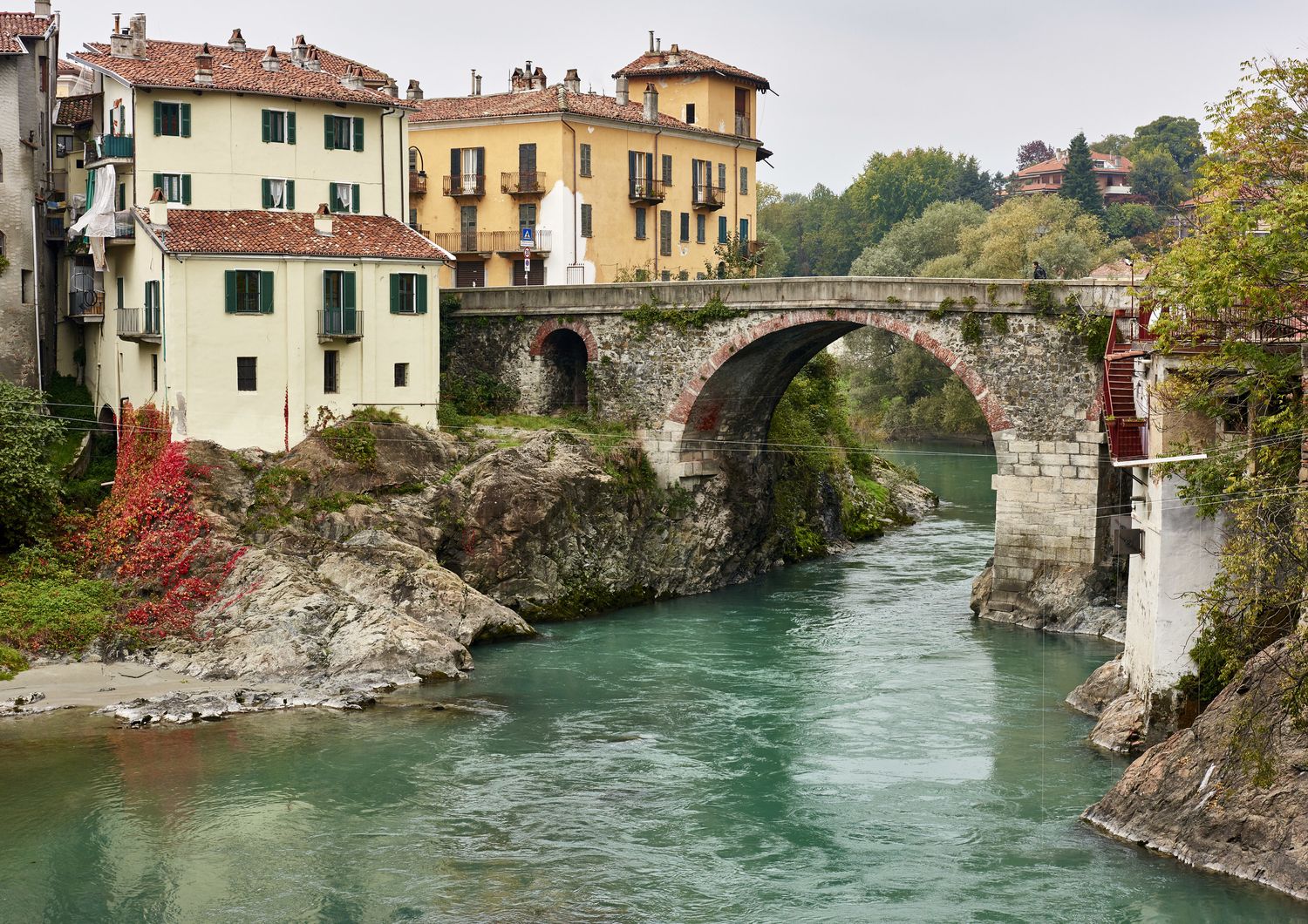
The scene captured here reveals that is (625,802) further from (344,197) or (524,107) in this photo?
(524,107)

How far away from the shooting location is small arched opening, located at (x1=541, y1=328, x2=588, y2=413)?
1928 inches

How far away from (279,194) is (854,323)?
15.4 metres

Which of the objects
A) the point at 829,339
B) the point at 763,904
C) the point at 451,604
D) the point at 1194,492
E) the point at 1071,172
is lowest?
the point at 763,904

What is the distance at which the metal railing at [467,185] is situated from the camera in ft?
178

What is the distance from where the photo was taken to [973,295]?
41156mm

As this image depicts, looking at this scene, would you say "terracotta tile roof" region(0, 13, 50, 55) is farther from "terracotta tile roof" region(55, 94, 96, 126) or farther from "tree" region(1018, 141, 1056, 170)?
"tree" region(1018, 141, 1056, 170)

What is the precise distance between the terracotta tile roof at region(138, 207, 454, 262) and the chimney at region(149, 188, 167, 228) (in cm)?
21

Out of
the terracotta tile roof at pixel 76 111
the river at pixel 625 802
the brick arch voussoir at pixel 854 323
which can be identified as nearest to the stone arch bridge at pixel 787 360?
the brick arch voussoir at pixel 854 323

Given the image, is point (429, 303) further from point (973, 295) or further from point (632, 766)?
point (632, 766)

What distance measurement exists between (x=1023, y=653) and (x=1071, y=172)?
249 ft

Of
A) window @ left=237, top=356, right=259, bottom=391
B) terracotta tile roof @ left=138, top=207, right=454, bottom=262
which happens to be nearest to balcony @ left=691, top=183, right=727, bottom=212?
terracotta tile roof @ left=138, top=207, right=454, bottom=262

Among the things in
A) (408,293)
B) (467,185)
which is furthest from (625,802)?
(467,185)

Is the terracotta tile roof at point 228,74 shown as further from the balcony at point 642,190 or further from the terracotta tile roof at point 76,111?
the balcony at point 642,190

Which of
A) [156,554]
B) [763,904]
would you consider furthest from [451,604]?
[763,904]
